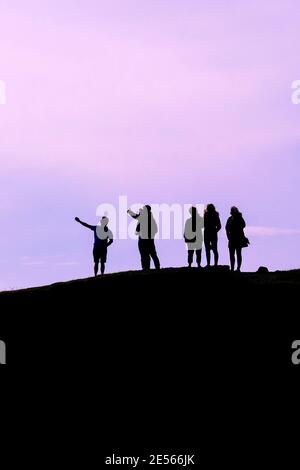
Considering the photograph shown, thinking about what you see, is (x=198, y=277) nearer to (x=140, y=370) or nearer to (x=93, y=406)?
(x=140, y=370)

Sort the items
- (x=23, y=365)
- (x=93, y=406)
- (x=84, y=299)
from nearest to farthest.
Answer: (x=93, y=406), (x=23, y=365), (x=84, y=299)

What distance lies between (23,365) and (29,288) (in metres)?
7.06

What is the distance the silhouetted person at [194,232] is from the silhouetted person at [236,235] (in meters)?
1.07

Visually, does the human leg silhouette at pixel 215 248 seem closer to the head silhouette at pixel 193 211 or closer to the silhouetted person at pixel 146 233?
the head silhouette at pixel 193 211

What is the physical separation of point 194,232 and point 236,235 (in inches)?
59.6

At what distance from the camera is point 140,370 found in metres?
22.5

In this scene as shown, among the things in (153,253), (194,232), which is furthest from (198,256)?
(153,253)

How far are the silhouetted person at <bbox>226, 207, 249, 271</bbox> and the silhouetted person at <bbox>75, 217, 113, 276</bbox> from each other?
437 centimetres

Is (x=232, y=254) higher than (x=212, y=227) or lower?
lower

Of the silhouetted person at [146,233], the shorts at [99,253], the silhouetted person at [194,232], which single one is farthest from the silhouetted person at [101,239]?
the silhouetted person at [194,232]

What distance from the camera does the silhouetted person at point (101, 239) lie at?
3031 cm

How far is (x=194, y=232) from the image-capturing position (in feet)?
96.2

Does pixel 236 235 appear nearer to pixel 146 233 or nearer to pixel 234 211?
pixel 234 211
